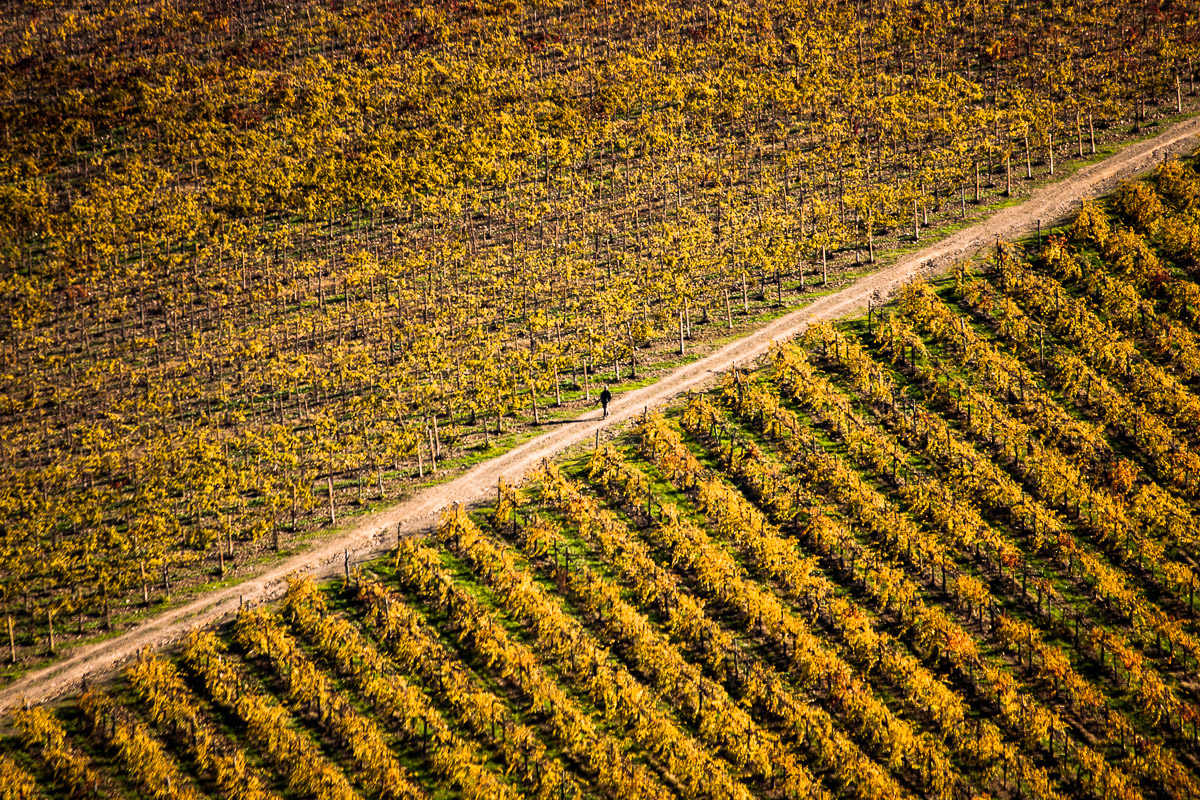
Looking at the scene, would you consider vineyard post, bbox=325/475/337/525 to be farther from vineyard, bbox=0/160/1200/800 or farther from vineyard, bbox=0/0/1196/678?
vineyard, bbox=0/160/1200/800

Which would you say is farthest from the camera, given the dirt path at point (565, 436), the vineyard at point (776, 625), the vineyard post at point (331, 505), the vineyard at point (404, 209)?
the vineyard at point (404, 209)

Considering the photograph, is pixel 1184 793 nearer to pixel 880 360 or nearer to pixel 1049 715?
pixel 1049 715

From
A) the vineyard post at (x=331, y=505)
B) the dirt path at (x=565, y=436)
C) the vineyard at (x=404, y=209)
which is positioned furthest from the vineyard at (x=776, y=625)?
the vineyard at (x=404, y=209)

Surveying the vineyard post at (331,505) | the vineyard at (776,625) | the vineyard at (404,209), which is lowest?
the vineyard at (776,625)

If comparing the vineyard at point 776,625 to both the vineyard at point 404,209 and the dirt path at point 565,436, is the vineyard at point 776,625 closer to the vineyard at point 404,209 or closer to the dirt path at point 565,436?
the dirt path at point 565,436

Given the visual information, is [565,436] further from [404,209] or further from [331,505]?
[404,209]

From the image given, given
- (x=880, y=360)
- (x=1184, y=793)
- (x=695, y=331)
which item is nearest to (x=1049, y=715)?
(x=1184, y=793)
